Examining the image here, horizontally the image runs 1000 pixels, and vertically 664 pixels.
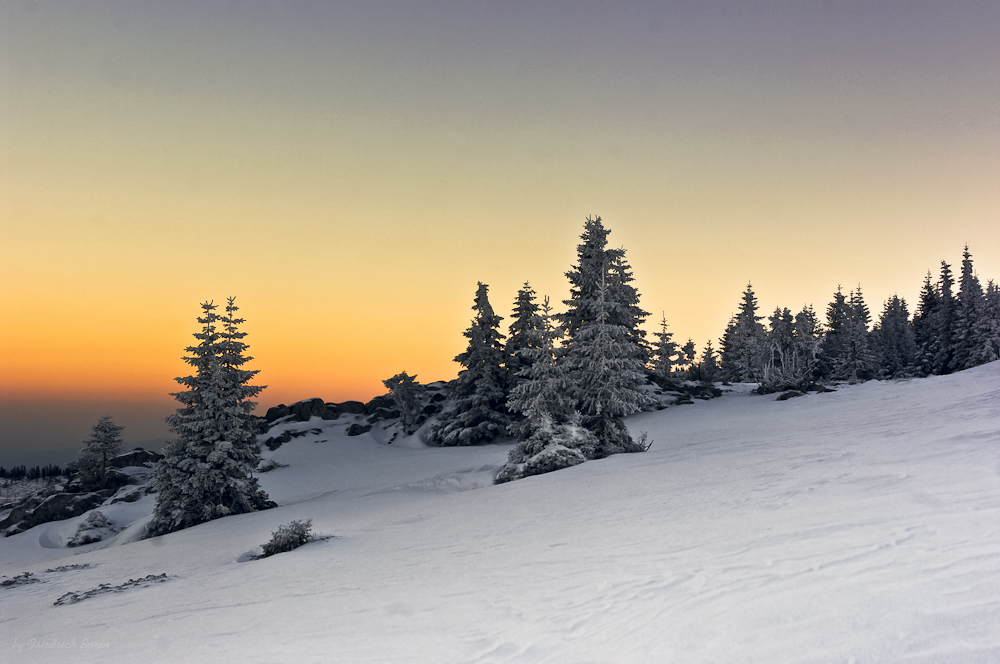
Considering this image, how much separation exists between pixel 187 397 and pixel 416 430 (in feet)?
78.4

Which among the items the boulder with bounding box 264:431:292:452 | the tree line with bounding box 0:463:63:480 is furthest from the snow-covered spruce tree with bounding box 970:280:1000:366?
the tree line with bounding box 0:463:63:480

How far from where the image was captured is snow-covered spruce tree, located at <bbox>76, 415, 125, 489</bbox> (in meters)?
35.2

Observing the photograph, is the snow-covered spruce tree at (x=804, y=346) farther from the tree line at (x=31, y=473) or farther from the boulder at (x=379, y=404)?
the tree line at (x=31, y=473)

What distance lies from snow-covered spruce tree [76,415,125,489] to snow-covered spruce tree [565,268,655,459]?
106 feet

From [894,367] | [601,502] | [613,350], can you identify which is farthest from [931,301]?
[601,502]

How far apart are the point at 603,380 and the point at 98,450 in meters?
34.5

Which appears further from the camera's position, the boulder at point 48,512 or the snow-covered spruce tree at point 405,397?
the snow-covered spruce tree at point 405,397

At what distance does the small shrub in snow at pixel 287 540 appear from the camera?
36.2 ft

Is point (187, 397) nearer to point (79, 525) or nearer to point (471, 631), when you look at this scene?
point (79, 525)

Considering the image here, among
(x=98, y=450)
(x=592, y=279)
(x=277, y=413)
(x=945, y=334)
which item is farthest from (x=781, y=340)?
(x=98, y=450)

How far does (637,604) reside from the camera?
17.4ft

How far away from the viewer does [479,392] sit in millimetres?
38906

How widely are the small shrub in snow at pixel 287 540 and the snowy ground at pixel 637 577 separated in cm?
71

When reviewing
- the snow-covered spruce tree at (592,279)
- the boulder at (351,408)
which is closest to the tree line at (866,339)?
the snow-covered spruce tree at (592,279)
